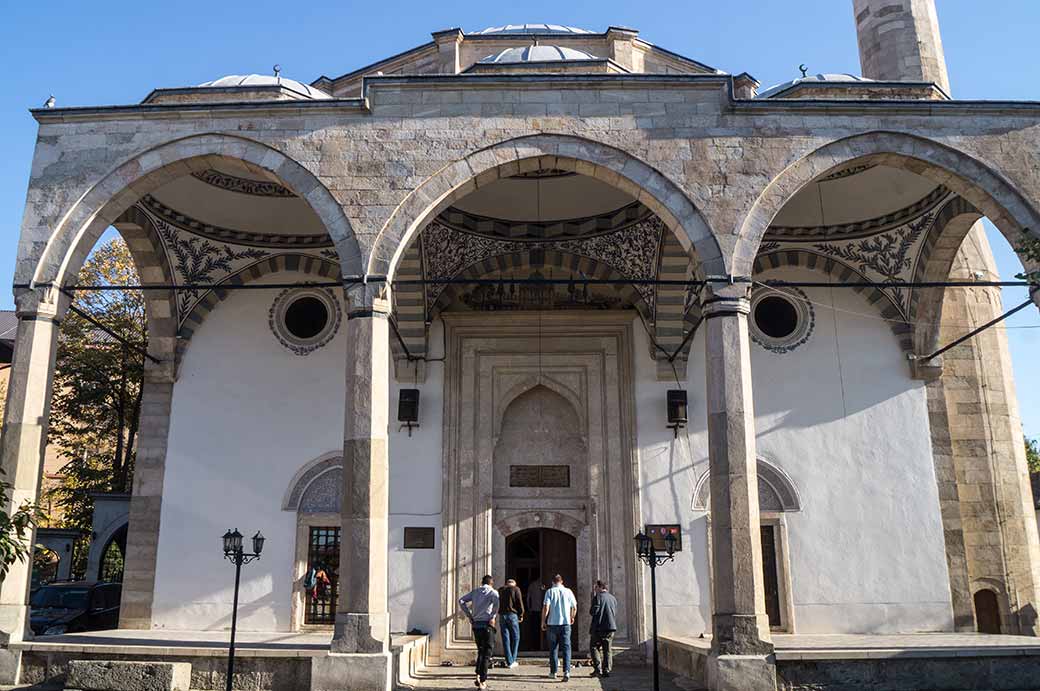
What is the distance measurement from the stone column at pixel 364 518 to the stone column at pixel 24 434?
110 inches

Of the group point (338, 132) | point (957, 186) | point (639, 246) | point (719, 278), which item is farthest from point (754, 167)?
point (338, 132)

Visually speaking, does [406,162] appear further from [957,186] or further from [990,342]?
[990,342]

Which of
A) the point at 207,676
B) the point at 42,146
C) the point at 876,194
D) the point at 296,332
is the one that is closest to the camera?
the point at 207,676

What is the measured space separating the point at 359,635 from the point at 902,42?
11477 mm

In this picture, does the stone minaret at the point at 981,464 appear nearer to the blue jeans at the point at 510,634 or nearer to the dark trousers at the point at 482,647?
the blue jeans at the point at 510,634

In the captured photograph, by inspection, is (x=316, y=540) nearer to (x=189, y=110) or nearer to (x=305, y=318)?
(x=305, y=318)

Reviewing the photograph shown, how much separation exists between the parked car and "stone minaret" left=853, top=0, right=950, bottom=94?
1317 cm

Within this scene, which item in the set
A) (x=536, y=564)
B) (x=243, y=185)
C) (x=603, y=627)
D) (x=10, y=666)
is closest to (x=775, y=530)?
(x=536, y=564)

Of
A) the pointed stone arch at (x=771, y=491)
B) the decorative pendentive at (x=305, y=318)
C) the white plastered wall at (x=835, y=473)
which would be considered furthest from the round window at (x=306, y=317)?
the pointed stone arch at (x=771, y=491)

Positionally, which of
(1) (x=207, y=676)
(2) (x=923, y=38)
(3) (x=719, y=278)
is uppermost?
(2) (x=923, y=38)

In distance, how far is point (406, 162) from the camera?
8.48 metres

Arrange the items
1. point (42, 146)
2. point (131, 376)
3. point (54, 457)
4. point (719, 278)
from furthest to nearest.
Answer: point (54, 457)
point (131, 376)
point (42, 146)
point (719, 278)

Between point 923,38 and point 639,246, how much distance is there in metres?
5.94

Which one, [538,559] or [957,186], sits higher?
[957,186]
